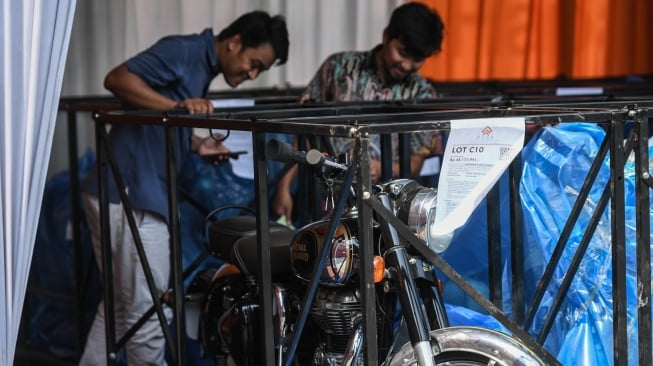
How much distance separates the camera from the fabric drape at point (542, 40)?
6.26 meters

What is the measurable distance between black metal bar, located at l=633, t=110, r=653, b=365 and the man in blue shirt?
1554mm

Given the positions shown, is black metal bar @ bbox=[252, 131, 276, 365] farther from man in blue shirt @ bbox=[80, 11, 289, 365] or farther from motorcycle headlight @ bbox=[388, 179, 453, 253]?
man in blue shirt @ bbox=[80, 11, 289, 365]

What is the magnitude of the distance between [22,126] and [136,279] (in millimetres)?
1352

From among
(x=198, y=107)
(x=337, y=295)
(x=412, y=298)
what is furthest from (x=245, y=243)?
(x=412, y=298)

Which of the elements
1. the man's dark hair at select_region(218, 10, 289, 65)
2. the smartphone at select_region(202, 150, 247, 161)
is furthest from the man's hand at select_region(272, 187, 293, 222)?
the man's dark hair at select_region(218, 10, 289, 65)

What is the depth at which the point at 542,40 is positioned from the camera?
21.3ft

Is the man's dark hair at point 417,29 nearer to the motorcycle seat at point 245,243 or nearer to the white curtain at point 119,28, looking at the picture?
the motorcycle seat at point 245,243

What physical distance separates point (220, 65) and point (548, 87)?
2.23 meters

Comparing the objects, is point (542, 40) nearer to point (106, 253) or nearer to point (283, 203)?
point (283, 203)

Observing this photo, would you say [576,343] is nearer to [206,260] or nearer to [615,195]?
[615,195]

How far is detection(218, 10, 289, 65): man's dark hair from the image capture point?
3.45 m

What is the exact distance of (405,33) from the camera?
380cm

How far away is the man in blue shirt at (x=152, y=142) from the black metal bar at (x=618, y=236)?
1.51 m

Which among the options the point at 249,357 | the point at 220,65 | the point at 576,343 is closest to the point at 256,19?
the point at 220,65
